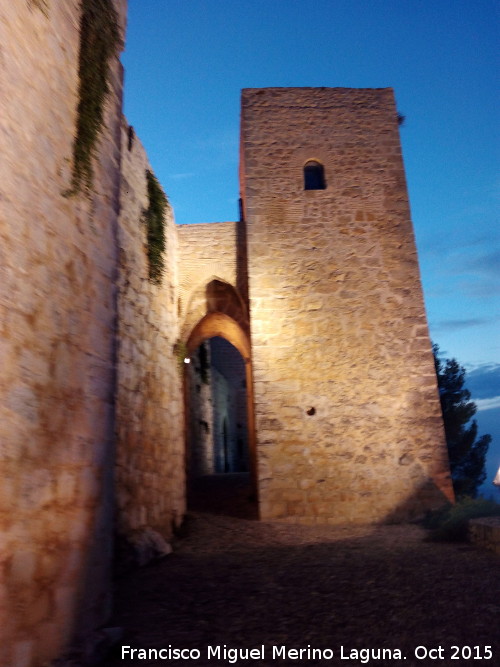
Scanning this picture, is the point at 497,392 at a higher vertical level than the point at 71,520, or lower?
higher

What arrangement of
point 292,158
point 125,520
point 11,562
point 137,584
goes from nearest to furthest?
point 11,562, point 137,584, point 125,520, point 292,158

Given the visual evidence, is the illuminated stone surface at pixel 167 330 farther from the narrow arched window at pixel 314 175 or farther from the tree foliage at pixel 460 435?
the tree foliage at pixel 460 435

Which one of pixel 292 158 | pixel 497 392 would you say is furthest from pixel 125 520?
pixel 497 392

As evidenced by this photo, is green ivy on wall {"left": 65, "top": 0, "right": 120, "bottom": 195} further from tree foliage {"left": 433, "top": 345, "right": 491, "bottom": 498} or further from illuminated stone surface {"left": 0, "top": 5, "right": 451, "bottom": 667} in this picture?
tree foliage {"left": 433, "top": 345, "right": 491, "bottom": 498}

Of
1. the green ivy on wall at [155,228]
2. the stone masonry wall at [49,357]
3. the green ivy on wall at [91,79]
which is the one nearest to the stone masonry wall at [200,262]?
the green ivy on wall at [155,228]

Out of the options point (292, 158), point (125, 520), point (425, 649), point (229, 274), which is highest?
point (292, 158)

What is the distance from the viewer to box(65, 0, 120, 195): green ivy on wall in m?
2.78

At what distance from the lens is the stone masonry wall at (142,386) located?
5.14 meters

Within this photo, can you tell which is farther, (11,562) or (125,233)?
(125,233)

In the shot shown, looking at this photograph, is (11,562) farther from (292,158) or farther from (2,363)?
(292,158)

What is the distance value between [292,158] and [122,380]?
5029 mm

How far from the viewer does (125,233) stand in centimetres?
567

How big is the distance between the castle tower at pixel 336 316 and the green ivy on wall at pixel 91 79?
4.69 m

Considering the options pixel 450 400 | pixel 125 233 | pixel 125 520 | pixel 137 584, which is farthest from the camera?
pixel 450 400
